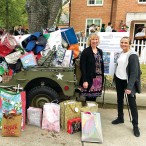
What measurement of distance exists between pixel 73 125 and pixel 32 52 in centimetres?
149

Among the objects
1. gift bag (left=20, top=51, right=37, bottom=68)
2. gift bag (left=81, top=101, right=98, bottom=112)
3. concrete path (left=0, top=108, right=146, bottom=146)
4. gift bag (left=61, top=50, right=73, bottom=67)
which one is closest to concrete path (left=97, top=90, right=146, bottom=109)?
concrete path (left=0, top=108, right=146, bottom=146)

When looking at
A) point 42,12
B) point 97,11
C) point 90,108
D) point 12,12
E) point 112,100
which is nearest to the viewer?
point 90,108

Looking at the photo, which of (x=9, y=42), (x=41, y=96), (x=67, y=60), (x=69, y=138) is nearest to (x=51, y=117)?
(x=69, y=138)

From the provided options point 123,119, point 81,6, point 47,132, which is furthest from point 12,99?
point 81,6

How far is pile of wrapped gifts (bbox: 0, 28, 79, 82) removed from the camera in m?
4.74

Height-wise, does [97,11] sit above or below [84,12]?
above

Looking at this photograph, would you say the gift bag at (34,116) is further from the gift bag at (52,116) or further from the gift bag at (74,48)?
the gift bag at (74,48)

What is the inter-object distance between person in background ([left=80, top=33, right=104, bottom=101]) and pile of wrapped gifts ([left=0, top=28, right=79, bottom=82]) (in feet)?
1.00

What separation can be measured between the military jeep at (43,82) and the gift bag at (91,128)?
22.5 inches

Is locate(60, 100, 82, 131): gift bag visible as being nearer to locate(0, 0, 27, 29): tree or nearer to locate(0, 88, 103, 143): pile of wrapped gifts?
locate(0, 88, 103, 143): pile of wrapped gifts

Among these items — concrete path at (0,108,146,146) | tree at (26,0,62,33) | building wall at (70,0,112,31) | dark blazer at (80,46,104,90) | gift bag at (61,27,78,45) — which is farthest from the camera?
building wall at (70,0,112,31)

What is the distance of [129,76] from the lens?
4309mm

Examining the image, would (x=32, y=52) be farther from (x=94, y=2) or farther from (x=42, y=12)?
(x=94, y=2)

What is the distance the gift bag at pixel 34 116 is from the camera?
14.7ft
